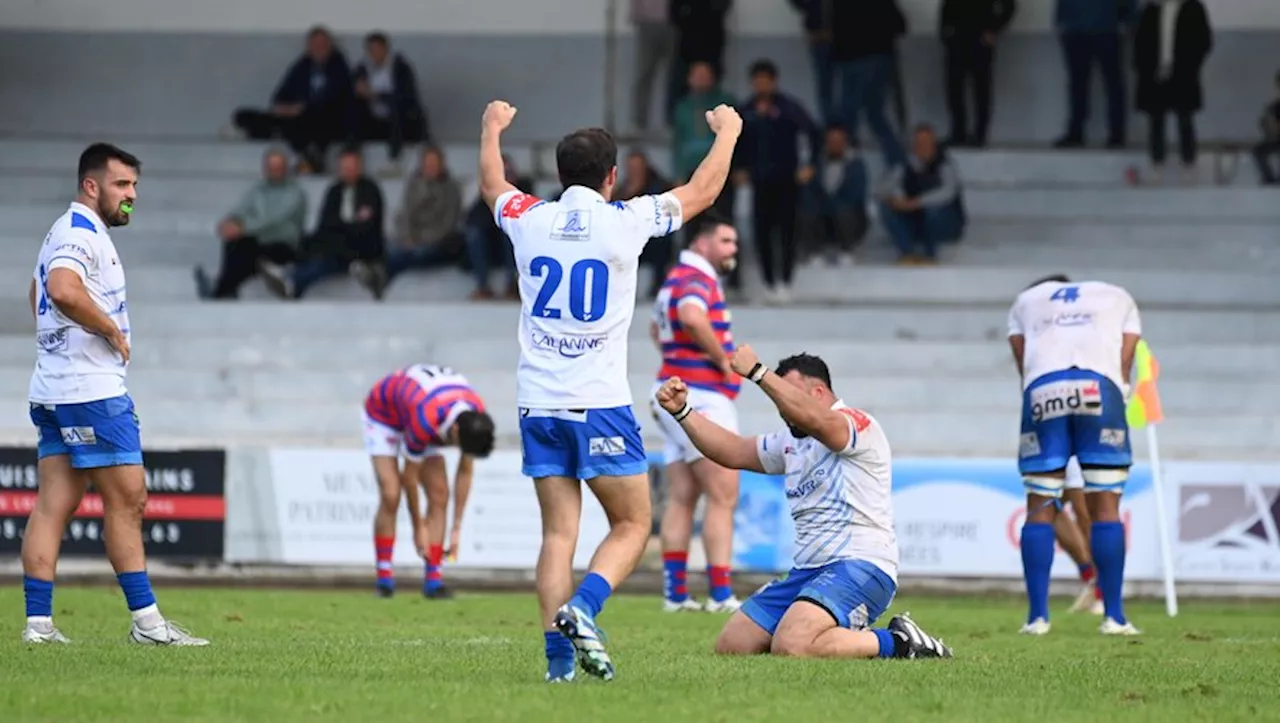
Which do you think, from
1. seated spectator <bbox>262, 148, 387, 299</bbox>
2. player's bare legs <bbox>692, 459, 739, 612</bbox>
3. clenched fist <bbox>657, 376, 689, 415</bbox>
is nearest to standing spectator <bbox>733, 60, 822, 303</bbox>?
seated spectator <bbox>262, 148, 387, 299</bbox>

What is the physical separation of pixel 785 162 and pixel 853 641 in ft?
41.9

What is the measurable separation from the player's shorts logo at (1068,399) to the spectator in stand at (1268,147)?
12.7 meters

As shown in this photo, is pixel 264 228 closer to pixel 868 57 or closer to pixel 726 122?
pixel 868 57

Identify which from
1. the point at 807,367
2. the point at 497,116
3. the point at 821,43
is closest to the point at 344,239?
the point at 821,43

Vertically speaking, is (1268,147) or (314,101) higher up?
(314,101)

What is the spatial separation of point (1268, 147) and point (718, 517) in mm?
12519

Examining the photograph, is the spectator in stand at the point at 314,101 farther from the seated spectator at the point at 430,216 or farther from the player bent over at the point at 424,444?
the player bent over at the point at 424,444

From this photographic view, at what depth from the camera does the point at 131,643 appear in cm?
1053

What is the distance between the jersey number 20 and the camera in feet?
29.0

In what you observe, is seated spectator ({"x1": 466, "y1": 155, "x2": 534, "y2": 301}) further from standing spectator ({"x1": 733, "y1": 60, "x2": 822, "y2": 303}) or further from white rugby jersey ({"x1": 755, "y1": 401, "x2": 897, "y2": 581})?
white rugby jersey ({"x1": 755, "y1": 401, "x2": 897, "y2": 581})

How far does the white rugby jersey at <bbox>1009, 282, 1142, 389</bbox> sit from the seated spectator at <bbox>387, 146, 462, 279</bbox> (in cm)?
1189

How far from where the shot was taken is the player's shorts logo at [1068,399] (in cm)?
1298

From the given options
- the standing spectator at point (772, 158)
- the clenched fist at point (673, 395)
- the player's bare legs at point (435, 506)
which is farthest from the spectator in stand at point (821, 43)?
the clenched fist at point (673, 395)

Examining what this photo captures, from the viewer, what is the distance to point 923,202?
24.1 m
